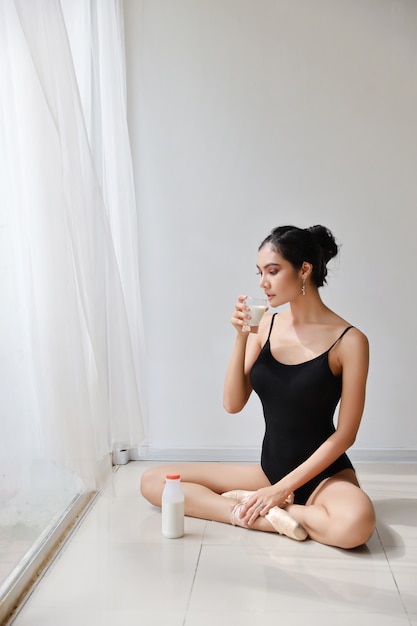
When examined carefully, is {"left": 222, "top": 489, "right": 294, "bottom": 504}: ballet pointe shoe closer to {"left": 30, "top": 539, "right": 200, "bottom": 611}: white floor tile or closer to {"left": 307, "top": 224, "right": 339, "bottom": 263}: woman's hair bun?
{"left": 30, "top": 539, "right": 200, "bottom": 611}: white floor tile

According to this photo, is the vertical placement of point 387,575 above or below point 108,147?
below

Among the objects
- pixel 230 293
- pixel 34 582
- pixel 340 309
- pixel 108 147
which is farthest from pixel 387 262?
pixel 34 582

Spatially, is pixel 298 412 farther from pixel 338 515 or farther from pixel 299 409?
pixel 338 515

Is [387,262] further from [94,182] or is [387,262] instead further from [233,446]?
[94,182]

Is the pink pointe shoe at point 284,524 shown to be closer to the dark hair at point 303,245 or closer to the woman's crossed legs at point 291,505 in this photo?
the woman's crossed legs at point 291,505

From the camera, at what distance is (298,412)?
2416 millimetres

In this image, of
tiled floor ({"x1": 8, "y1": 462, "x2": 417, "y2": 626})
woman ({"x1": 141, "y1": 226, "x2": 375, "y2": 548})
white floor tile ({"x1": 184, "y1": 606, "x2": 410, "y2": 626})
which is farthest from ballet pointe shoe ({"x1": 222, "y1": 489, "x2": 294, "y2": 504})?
Answer: white floor tile ({"x1": 184, "y1": 606, "x2": 410, "y2": 626})

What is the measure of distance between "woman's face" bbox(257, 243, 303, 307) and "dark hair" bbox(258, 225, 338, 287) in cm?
2

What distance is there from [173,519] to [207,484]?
1.06ft

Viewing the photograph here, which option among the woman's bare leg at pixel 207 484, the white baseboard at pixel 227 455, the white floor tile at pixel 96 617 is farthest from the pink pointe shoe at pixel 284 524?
the white baseboard at pixel 227 455

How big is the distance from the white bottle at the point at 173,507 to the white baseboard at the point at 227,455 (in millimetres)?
1042

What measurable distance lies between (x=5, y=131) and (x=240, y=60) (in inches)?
77.3

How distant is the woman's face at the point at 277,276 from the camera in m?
2.38

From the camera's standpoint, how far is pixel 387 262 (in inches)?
131
